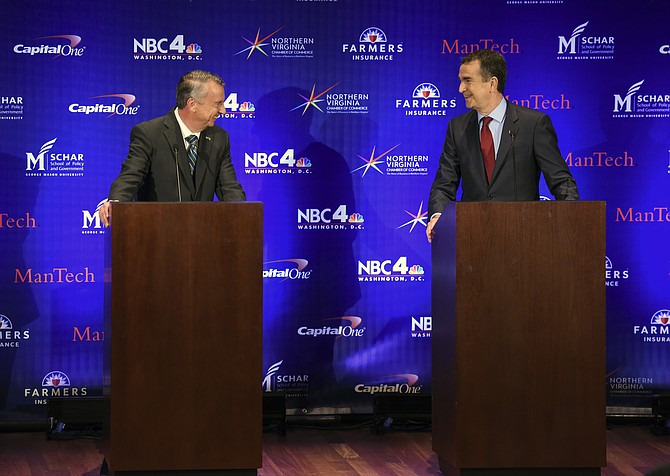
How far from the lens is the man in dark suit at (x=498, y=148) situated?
4.64 m

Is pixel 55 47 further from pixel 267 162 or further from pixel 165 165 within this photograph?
pixel 165 165

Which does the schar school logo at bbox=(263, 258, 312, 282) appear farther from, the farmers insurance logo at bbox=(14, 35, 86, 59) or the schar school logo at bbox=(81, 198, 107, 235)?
the farmers insurance logo at bbox=(14, 35, 86, 59)

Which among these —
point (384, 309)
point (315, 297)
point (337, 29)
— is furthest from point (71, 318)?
point (337, 29)

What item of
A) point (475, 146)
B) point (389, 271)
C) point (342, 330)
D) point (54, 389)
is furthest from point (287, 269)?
point (475, 146)

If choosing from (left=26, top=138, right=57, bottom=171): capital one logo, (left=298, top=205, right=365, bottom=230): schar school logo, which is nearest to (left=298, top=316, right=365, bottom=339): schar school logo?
(left=298, top=205, right=365, bottom=230): schar school logo

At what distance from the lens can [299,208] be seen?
6172 millimetres

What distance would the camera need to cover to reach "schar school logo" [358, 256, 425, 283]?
6219mm

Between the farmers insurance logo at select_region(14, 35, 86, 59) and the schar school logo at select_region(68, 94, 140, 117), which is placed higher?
the farmers insurance logo at select_region(14, 35, 86, 59)

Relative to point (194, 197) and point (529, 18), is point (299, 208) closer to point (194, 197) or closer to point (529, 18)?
point (194, 197)

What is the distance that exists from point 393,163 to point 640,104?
161cm

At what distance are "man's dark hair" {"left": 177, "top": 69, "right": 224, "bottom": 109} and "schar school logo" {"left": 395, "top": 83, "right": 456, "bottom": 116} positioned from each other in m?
1.73

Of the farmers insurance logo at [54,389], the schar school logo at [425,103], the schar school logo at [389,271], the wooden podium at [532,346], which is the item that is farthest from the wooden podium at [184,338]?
the schar school logo at [425,103]

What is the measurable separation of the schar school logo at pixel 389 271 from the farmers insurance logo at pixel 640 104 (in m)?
1.61

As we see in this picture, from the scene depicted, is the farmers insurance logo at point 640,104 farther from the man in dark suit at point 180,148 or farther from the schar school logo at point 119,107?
the schar school logo at point 119,107
